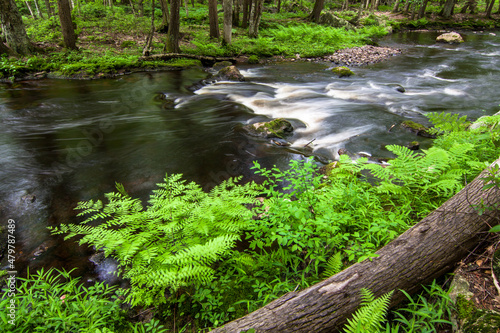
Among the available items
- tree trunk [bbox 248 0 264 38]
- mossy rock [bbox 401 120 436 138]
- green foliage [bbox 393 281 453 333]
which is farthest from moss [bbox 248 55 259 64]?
green foliage [bbox 393 281 453 333]

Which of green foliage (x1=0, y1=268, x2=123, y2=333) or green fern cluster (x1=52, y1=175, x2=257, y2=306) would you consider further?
green fern cluster (x1=52, y1=175, x2=257, y2=306)

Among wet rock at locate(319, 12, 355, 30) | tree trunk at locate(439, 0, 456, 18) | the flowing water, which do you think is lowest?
the flowing water

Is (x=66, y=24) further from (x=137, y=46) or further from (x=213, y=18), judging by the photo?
(x=213, y=18)

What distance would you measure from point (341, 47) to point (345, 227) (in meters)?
21.0

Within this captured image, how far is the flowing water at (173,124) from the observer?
561cm

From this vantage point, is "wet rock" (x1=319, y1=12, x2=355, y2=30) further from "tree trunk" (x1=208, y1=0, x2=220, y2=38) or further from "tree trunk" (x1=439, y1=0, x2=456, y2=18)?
"tree trunk" (x1=439, y1=0, x2=456, y2=18)

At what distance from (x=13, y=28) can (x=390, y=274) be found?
1782cm

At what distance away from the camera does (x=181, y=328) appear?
2738 mm

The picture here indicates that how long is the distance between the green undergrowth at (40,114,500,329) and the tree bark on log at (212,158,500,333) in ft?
0.66

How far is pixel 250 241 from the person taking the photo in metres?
3.31

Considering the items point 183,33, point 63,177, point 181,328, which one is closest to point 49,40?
point 183,33

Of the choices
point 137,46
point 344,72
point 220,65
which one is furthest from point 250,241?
point 137,46

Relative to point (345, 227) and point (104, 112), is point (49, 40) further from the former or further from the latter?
point (345, 227)

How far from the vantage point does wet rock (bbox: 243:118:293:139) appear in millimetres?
7986
